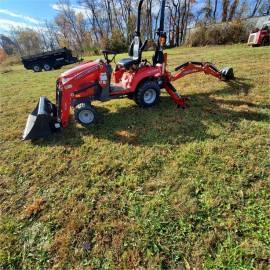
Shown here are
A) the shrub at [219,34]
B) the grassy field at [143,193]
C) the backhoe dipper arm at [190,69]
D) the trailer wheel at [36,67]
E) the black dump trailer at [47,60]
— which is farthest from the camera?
the shrub at [219,34]

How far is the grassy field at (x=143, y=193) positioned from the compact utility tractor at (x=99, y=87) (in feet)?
1.06

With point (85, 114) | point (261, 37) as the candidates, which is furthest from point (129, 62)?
point (261, 37)

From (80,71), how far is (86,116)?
2.79 ft

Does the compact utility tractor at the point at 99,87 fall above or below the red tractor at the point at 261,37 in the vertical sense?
above

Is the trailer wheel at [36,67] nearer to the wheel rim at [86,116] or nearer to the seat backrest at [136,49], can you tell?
the seat backrest at [136,49]

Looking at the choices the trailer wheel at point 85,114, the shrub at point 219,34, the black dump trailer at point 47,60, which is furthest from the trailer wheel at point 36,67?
the trailer wheel at point 85,114

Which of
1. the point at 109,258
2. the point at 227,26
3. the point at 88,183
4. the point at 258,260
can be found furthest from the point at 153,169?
the point at 227,26

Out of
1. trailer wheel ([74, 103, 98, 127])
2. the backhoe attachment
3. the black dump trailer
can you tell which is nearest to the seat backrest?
the backhoe attachment

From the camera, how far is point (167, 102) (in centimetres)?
539

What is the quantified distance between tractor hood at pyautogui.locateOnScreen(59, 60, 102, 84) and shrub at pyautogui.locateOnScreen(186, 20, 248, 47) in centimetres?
1735

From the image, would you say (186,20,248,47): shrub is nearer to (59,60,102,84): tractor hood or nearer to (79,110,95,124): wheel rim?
(59,60,102,84): tractor hood

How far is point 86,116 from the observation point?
435 centimetres

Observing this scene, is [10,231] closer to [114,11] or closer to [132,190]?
[132,190]

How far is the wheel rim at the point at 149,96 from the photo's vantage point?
5.00 metres
